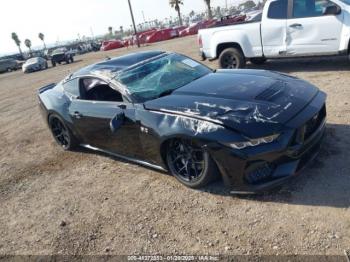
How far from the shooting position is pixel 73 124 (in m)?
5.86

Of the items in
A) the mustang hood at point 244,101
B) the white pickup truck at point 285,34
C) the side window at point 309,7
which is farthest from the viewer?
the side window at point 309,7

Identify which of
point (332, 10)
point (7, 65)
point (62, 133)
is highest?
point (332, 10)

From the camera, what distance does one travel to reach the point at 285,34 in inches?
344

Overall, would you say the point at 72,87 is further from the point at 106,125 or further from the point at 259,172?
the point at 259,172

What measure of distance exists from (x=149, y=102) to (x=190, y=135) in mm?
881

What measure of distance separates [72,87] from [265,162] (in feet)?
11.5

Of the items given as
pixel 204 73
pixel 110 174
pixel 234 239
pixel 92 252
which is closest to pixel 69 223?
pixel 92 252

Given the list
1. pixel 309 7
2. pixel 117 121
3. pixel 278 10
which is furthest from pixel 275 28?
pixel 117 121

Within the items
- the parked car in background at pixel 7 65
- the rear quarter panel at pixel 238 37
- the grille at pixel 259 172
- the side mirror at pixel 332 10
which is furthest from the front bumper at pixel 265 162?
the parked car in background at pixel 7 65

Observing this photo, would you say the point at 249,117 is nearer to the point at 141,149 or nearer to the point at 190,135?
the point at 190,135

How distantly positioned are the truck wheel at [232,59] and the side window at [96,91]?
16.5 ft

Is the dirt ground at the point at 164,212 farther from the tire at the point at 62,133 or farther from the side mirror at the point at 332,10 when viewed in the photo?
the side mirror at the point at 332,10

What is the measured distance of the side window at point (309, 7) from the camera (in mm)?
8086

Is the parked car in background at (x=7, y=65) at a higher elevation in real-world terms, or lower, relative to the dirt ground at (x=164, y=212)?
lower
